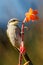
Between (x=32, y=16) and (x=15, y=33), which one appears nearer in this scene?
(x=32, y=16)

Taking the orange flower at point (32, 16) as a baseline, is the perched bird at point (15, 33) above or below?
below

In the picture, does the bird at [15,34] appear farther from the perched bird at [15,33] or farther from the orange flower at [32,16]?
the orange flower at [32,16]

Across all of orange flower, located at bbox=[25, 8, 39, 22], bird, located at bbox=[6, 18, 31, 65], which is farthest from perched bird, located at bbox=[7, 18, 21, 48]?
orange flower, located at bbox=[25, 8, 39, 22]

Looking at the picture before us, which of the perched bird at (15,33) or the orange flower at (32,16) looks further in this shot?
the perched bird at (15,33)

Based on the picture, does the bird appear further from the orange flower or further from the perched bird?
the orange flower

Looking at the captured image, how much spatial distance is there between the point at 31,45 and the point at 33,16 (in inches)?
42.6

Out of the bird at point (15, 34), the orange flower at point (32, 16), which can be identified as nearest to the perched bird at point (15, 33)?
the bird at point (15, 34)

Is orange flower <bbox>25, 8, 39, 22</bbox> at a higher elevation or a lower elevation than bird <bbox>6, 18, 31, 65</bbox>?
higher

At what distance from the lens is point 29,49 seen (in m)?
1.71

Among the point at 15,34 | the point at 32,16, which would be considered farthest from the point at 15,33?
the point at 32,16

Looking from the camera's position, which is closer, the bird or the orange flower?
the orange flower

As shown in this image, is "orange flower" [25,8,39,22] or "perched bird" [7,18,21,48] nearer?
"orange flower" [25,8,39,22]

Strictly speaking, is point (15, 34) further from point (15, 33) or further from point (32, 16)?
point (32, 16)

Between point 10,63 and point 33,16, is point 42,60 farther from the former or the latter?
point 33,16
